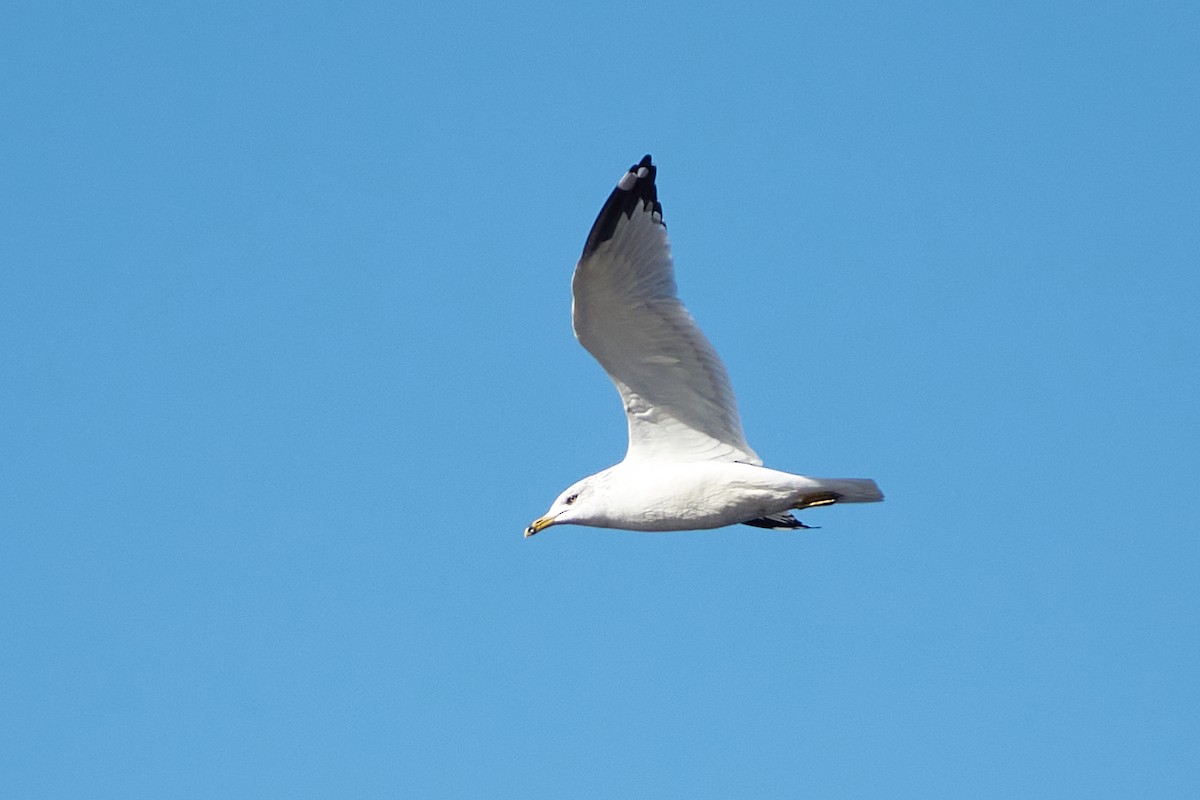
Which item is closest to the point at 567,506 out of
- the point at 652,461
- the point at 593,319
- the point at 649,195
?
the point at 652,461

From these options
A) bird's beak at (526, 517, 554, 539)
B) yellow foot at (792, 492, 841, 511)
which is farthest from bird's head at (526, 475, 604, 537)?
yellow foot at (792, 492, 841, 511)

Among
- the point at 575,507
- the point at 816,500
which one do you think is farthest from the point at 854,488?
the point at 575,507

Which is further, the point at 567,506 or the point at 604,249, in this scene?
the point at 567,506

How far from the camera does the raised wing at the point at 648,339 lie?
44.6 feet

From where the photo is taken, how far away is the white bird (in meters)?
13.6

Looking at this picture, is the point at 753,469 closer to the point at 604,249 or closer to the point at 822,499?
the point at 822,499

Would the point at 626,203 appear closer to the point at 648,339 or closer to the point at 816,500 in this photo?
the point at 648,339

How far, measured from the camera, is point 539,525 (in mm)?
14945

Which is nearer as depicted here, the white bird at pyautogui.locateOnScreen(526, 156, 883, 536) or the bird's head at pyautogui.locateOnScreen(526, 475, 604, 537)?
the white bird at pyautogui.locateOnScreen(526, 156, 883, 536)

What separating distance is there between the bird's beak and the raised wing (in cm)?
84

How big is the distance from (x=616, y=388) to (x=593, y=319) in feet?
2.79

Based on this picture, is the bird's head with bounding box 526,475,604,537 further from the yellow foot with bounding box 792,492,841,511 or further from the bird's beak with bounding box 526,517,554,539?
the yellow foot with bounding box 792,492,841,511

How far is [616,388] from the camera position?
14.5 metres

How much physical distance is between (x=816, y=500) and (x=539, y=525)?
238 centimetres
